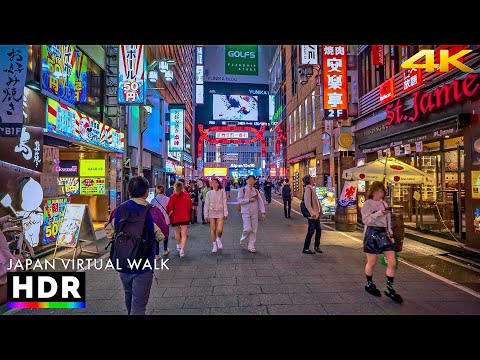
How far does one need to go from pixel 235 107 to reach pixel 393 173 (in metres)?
54.1

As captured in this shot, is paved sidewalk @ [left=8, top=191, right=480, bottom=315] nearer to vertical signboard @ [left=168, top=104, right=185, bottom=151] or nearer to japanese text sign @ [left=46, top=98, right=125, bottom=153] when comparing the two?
japanese text sign @ [left=46, top=98, right=125, bottom=153]

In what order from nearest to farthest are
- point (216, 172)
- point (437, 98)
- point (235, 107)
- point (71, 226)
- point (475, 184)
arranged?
point (71, 226)
point (475, 184)
point (437, 98)
point (235, 107)
point (216, 172)

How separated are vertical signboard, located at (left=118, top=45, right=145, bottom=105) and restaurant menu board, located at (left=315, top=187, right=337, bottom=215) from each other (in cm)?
844

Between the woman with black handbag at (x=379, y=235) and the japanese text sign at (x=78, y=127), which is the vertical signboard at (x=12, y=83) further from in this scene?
the woman with black handbag at (x=379, y=235)

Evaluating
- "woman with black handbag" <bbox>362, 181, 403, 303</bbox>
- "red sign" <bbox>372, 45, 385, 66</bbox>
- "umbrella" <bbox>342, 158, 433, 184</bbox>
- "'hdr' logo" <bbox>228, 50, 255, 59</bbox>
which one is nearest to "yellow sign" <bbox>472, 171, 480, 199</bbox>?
"umbrella" <bbox>342, 158, 433, 184</bbox>

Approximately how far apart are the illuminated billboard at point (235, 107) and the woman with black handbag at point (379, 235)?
180 ft

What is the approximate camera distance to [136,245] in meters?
3.17

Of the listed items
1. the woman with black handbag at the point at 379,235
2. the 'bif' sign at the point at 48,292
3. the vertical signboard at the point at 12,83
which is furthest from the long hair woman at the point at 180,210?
the woman with black handbag at the point at 379,235

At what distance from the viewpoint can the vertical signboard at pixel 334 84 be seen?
13805 millimetres

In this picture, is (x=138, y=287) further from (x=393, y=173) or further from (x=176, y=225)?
(x=393, y=173)

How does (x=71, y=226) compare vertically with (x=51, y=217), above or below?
below

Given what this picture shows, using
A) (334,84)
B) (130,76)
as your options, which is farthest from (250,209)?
(334,84)
